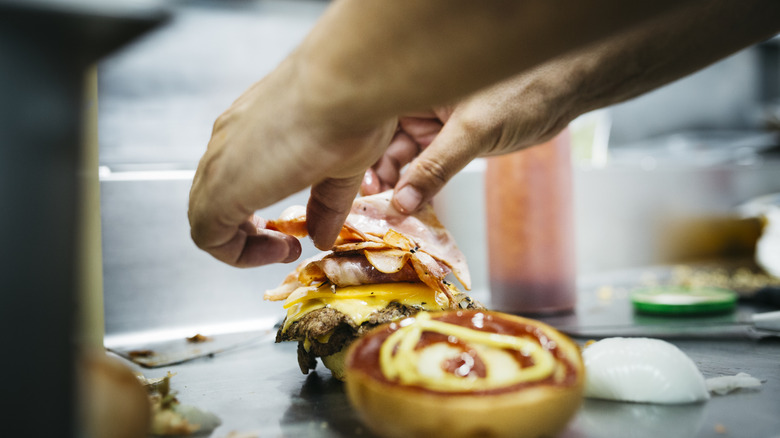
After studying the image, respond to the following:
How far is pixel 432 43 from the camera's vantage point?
0.43 metres

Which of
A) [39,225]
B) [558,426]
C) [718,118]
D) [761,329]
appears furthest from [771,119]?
[39,225]

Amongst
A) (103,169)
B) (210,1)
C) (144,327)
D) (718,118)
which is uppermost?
(210,1)

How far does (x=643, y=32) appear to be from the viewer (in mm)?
989

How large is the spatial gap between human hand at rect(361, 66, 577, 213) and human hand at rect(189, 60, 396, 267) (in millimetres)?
292

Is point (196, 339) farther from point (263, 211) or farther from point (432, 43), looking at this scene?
point (432, 43)

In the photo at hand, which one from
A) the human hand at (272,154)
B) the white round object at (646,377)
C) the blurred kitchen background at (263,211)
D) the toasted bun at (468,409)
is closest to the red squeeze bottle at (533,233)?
the blurred kitchen background at (263,211)

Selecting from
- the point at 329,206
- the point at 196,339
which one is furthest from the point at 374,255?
the point at 196,339

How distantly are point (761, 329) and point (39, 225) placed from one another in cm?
125

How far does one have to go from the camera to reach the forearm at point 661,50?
2.94 ft

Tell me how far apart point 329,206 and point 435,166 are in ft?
0.96

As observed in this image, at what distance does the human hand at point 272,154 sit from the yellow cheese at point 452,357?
0.66ft

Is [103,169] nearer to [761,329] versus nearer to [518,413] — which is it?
[518,413]

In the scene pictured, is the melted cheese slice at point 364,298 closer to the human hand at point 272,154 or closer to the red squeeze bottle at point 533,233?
the human hand at point 272,154

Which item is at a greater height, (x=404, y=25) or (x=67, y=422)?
(x=404, y=25)
